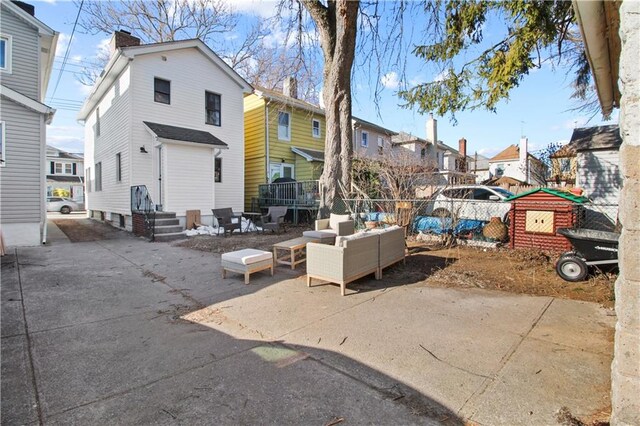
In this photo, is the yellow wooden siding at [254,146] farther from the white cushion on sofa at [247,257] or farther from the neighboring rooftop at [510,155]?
the neighboring rooftop at [510,155]

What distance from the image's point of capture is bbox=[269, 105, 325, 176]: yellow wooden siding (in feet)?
56.4

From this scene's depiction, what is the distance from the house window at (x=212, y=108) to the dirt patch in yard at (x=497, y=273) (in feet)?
27.0

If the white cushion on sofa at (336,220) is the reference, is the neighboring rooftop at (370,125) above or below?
above

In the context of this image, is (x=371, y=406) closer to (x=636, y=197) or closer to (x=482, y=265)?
(x=636, y=197)

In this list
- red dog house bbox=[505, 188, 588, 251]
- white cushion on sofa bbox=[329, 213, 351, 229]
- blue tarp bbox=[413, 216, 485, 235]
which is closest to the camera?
red dog house bbox=[505, 188, 588, 251]

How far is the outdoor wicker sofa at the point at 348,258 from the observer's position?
490cm

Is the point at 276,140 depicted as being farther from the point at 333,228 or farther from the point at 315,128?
the point at 333,228

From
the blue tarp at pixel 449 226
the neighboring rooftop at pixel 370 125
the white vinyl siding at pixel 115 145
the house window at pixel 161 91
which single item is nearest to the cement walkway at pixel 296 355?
the blue tarp at pixel 449 226

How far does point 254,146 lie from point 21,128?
9671mm

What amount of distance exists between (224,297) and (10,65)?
35.2 ft

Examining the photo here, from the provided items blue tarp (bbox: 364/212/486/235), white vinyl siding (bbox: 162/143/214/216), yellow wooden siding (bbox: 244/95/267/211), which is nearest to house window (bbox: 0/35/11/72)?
white vinyl siding (bbox: 162/143/214/216)

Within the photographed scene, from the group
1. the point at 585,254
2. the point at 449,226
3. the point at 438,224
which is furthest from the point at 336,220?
the point at 585,254

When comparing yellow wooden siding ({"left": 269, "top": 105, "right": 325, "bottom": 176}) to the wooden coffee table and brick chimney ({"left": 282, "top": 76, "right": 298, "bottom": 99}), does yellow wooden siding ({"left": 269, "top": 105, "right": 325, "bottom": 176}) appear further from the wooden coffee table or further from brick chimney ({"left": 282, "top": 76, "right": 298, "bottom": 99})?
the wooden coffee table

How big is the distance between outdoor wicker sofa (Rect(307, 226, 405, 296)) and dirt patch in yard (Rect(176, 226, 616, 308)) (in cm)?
63
